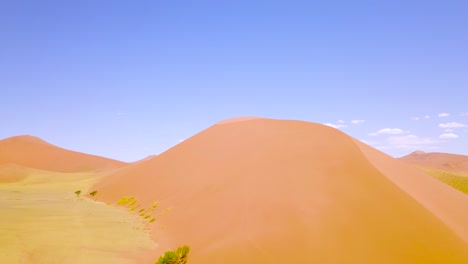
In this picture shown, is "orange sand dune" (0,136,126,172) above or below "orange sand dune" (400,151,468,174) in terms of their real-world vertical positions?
above

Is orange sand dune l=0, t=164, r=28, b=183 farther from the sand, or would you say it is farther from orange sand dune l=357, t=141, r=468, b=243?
orange sand dune l=357, t=141, r=468, b=243

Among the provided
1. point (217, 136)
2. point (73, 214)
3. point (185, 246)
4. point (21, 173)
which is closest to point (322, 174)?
point (185, 246)

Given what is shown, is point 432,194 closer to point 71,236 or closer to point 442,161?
point 71,236

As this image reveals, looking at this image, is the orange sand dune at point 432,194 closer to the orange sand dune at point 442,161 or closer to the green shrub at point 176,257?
the green shrub at point 176,257

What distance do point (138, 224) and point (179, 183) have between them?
21.7 feet

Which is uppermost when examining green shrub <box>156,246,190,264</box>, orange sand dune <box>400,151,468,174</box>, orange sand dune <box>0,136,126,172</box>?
orange sand dune <box>0,136,126,172</box>

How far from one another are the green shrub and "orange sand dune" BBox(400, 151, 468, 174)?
131 meters

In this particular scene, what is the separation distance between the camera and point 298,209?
1961cm

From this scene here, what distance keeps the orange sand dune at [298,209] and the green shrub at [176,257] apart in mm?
391

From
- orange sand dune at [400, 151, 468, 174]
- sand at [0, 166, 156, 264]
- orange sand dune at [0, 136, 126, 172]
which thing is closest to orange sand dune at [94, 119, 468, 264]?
sand at [0, 166, 156, 264]

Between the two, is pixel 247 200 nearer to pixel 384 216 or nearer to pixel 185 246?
pixel 185 246

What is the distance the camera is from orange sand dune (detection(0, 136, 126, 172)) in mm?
131750

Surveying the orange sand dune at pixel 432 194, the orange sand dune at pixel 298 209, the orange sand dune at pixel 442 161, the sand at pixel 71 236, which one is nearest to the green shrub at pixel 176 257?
the orange sand dune at pixel 298 209

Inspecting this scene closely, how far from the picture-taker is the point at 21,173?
299 feet
